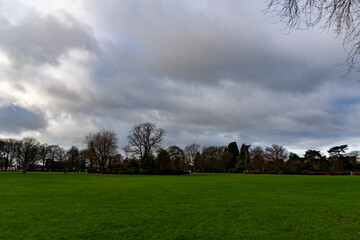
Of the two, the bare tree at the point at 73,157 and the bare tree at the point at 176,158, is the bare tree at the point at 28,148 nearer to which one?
the bare tree at the point at 73,157

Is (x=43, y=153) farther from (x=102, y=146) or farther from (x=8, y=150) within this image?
(x=102, y=146)

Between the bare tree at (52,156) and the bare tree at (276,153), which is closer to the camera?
the bare tree at (276,153)

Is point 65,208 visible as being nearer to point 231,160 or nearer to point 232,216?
point 232,216

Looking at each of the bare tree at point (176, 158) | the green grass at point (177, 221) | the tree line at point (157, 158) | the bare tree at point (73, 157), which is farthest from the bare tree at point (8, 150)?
the green grass at point (177, 221)

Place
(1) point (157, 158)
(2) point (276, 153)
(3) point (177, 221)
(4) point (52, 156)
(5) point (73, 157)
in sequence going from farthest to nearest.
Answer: (4) point (52, 156) → (5) point (73, 157) → (2) point (276, 153) → (1) point (157, 158) → (3) point (177, 221)

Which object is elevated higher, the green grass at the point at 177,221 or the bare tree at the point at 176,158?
the bare tree at the point at 176,158

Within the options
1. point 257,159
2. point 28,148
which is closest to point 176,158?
point 257,159

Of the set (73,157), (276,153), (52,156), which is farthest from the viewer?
(52,156)

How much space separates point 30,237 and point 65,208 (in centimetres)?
458

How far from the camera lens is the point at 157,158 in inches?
2731

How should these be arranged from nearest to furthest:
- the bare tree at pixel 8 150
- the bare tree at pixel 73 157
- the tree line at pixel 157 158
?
the tree line at pixel 157 158 → the bare tree at pixel 8 150 → the bare tree at pixel 73 157

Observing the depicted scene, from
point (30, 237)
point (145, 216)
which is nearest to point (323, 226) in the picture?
point (145, 216)

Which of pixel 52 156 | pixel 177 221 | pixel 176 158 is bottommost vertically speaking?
pixel 177 221

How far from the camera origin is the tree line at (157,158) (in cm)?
7200
